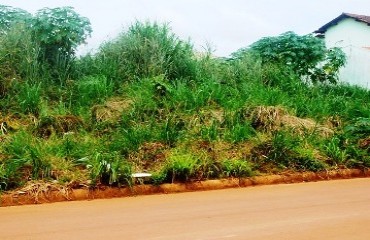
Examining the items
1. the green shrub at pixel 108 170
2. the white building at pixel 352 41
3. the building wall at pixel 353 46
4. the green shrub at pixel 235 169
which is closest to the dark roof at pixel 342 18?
the white building at pixel 352 41

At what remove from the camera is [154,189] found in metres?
5.30

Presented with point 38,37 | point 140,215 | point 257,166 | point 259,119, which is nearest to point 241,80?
point 259,119

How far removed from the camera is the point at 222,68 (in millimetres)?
9688

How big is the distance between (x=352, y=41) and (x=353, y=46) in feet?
9.95

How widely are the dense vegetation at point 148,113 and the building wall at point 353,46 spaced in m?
6.66

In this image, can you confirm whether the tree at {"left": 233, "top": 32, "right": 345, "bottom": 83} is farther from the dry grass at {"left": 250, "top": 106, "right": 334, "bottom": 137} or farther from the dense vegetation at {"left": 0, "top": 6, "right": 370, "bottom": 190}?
the dry grass at {"left": 250, "top": 106, "right": 334, "bottom": 137}

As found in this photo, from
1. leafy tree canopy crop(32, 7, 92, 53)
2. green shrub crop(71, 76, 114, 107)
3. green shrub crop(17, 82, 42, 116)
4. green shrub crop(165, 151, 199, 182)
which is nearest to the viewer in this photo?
green shrub crop(165, 151, 199, 182)

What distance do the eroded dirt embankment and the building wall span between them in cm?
908

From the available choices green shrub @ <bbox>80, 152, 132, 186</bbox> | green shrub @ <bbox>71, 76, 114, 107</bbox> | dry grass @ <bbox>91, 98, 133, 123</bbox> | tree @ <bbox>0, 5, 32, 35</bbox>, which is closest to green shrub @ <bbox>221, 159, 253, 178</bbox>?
green shrub @ <bbox>80, 152, 132, 186</bbox>

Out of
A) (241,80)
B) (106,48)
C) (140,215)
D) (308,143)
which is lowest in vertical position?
(140,215)

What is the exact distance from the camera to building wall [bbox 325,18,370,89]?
15.9 m

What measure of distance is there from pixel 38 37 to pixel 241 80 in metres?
4.16

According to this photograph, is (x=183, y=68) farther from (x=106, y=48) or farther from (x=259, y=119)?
(x=259, y=119)

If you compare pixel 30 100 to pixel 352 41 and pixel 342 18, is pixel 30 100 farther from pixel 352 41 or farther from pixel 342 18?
pixel 342 18
